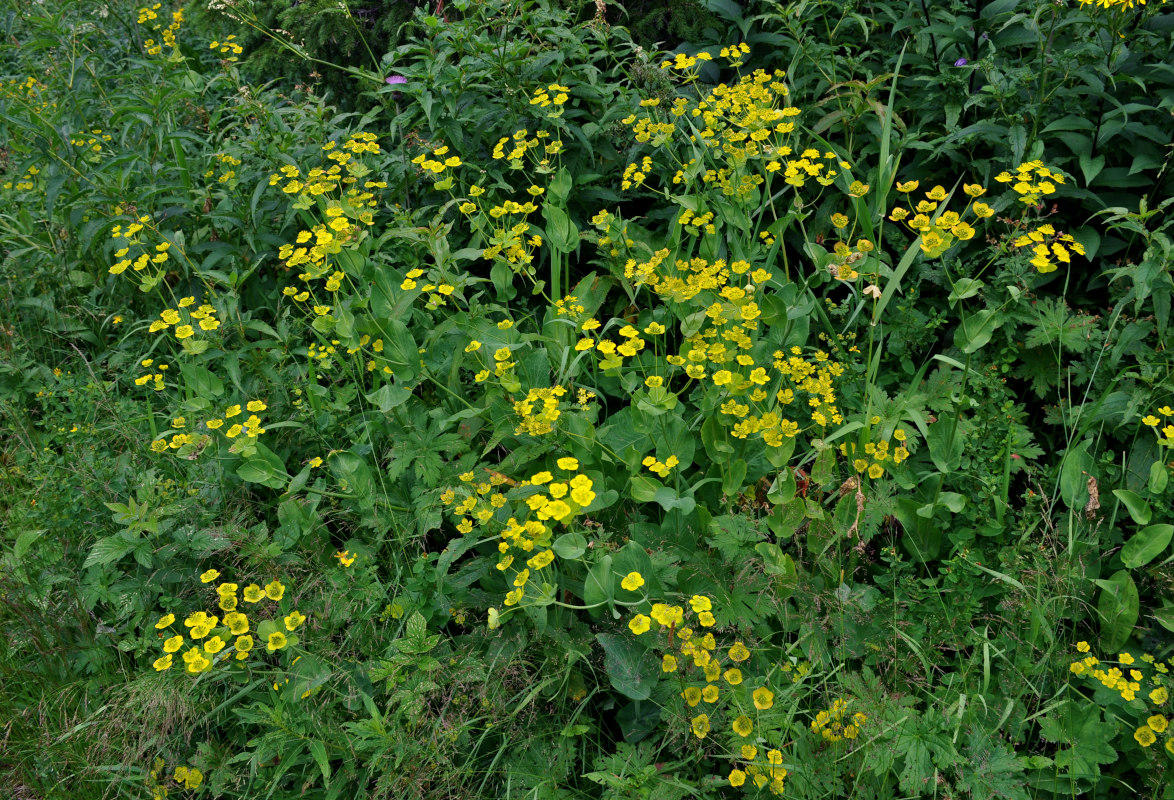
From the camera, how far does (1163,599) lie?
6.50 feet

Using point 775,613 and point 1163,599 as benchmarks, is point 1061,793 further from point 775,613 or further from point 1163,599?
point 775,613

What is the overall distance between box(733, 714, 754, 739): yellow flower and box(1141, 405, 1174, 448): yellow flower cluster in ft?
3.79

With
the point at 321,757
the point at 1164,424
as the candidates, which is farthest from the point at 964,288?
the point at 321,757

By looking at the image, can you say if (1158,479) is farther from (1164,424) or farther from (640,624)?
(640,624)

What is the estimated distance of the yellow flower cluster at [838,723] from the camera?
5.70 ft

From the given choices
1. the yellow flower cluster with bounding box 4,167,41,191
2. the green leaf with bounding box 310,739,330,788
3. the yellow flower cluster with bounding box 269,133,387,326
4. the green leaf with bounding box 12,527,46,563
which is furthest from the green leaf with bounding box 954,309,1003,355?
the yellow flower cluster with bounding box 4,167,41,191

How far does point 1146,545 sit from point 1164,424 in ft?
1.36

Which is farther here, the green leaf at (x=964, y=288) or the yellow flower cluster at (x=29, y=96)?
the yellow flower cluster at (x=29, y=96)

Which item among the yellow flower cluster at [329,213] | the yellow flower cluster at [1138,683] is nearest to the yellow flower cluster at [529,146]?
the yellow flower cluster at [329,213]

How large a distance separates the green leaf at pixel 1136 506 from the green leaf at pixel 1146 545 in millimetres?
27

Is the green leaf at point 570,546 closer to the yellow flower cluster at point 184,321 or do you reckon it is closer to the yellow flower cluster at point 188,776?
the yellow flower cluster at point 188,776

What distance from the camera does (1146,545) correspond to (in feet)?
6.61

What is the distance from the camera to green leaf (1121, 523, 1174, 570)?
1.99 m

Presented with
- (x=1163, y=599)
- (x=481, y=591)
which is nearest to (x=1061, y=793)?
(x=1163, y=599)
